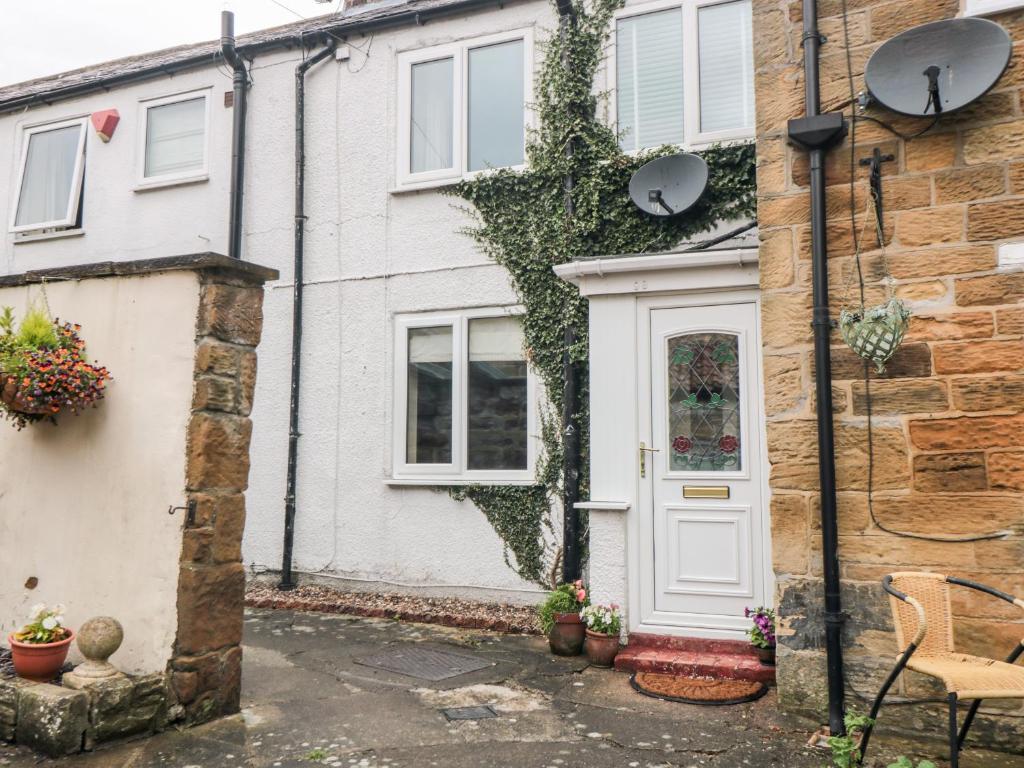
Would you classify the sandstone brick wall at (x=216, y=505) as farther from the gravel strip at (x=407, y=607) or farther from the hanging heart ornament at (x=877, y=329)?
the hanging heart ornament at (x=877, y=329)

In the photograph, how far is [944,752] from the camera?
400 centimetres

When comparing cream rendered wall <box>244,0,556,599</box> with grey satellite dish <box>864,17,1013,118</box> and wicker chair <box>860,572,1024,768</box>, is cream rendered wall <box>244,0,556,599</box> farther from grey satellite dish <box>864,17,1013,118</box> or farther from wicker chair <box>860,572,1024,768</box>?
wicker chair <box>860,572,1024,768</box>

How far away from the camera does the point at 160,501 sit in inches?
170

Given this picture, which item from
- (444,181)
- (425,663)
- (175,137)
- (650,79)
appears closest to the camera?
(425,663)

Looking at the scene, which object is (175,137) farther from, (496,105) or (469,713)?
(469,713)

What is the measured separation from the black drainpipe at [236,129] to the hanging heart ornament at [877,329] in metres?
6.54

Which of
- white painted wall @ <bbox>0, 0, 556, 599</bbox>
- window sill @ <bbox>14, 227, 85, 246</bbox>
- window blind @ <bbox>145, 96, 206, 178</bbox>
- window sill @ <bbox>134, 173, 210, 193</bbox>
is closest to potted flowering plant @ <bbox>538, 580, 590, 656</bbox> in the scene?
white painted wall @ <bbox>0, 0, 556, 599</bbox>

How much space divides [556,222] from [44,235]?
6.55m

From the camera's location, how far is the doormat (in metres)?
4.84

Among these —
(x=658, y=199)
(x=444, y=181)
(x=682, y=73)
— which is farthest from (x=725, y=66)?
(x=444, y=181)

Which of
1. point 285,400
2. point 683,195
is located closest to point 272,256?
point 285,400

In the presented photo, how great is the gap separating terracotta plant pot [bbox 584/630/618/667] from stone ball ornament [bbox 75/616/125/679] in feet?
A: 9.88

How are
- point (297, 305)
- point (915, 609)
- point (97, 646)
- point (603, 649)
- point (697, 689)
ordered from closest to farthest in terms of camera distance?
point (915, 609) → point (97, 646) → point (697, 689) → point (603, 649) → point (297, 305)

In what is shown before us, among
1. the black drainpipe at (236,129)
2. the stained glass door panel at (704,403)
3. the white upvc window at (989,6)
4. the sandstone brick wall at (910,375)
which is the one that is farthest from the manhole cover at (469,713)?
the black drainpipe at (236,129)
